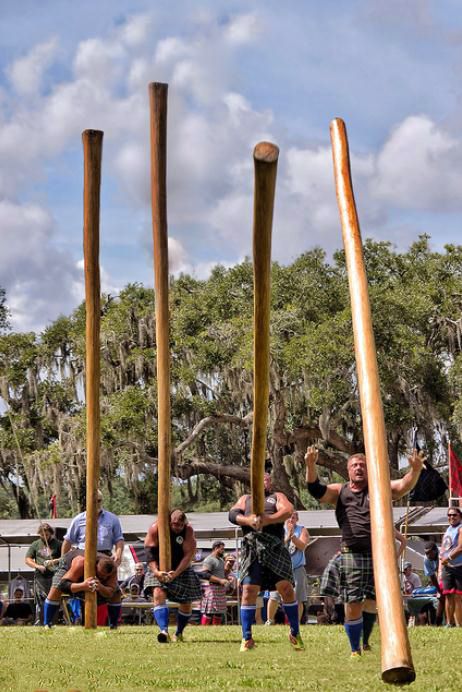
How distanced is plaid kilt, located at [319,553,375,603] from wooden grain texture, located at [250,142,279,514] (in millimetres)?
749

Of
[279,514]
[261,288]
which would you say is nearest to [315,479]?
[279,514]

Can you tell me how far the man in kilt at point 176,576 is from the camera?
10.7m

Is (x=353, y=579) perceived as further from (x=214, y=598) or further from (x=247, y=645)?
(x=214, y=598)

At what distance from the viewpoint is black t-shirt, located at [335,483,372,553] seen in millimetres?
7969

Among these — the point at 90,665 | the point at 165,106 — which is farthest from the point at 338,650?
the point at 165,106

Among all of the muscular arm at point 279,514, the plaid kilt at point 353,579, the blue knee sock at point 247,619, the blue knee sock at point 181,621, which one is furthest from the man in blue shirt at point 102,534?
the plaid kilt at point 353,579

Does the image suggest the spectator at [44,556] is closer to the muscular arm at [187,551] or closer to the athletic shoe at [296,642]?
the muscular arm at [187,551]

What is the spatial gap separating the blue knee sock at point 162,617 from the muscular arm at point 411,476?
3515mm

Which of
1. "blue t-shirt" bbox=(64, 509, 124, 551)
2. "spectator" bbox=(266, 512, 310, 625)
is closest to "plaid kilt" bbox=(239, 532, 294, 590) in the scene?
"blue t-shirt" bbox=(64, 509, 124, 551)

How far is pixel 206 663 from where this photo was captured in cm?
754

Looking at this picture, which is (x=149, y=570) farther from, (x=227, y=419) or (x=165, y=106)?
(x=227, y=419)

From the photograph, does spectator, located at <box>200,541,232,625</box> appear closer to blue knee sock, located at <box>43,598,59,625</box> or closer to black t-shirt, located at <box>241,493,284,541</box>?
blue knee sock, located at <box>43,598,59,625</box>

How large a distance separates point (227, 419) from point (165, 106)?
898 inches

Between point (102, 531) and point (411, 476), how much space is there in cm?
551
